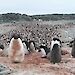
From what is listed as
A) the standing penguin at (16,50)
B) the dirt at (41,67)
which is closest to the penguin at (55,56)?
the dirt at (41,67)

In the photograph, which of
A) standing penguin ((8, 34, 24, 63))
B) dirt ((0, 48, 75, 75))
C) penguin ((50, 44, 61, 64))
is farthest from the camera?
penguin ((50, 44, 61, 64))

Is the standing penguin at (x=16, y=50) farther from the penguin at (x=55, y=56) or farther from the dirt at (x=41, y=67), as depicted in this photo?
the penguin at (x=55, y=56)

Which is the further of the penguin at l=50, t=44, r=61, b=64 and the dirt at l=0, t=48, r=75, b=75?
the penguin at l=50, t=44, r=61, b=64

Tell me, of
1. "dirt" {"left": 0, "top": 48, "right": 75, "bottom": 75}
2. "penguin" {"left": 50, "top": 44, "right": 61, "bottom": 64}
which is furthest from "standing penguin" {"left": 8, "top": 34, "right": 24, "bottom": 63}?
"penguin" {"left": 50, "top": 44, "right": 61, "bottom": 64}

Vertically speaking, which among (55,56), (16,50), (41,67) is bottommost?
(41,67)

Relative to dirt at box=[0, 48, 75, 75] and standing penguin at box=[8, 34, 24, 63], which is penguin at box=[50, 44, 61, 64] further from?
standing penguin at box=[8, 34, 24, 63]

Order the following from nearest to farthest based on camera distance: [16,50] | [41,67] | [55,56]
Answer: [41,67] < [16,50] < [55,56]

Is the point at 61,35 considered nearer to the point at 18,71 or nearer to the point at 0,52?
the point at 0,52

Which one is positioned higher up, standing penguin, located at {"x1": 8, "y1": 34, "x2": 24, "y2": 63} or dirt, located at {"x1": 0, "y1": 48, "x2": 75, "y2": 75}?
standing penguin, located at {"x1": 8, "y1": 34, "x2": 24, "y2": 63}

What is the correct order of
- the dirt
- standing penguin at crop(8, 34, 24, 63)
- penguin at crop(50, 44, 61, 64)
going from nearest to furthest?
the dirt, standing penguin at crop(8, 34, 24, 63), penguin at crop(50, 44, 61, 64)

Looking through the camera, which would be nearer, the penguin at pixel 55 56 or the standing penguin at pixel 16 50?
the standing penguin at pixel 16 50

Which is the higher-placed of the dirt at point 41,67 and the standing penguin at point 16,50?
the standing penguin at point 16,50

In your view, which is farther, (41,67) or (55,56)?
(55,56)

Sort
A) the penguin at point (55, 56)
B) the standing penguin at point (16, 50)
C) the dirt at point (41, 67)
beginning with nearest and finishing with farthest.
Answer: the dirt at point (41, 67)
the standing penguin at point (16, 50)
the penguin at point (55, 56)
